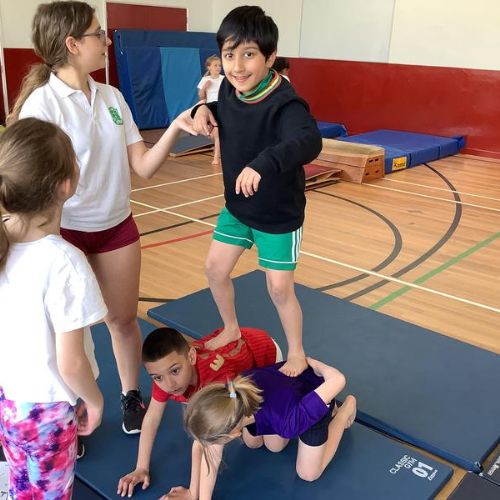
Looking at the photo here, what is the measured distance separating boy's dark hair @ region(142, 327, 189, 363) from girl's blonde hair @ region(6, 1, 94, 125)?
85cm

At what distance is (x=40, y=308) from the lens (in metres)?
1.33

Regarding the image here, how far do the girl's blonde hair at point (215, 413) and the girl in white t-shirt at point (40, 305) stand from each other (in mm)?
306

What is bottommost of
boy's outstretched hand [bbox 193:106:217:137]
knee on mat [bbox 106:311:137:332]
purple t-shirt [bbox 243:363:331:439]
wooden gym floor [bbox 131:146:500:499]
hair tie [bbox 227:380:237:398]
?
wooden gym floor [bbox 131:146:500:499]

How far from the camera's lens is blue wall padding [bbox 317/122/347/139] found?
353 inches

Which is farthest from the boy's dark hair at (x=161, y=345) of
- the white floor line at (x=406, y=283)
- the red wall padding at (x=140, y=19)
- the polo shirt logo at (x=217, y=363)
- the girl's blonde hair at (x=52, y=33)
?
the red wall padding at (x=140, y=19)

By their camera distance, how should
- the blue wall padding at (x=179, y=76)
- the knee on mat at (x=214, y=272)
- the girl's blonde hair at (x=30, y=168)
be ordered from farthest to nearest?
the blue wall padding at (x=179, y=76), the knee on mat at (x=214, y=272), the girl's blonde hair at (x=30, y=168)

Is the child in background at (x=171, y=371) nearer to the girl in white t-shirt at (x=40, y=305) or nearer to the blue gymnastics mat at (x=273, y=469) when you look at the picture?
the blue gymnastics mat at (x=273, y=469)

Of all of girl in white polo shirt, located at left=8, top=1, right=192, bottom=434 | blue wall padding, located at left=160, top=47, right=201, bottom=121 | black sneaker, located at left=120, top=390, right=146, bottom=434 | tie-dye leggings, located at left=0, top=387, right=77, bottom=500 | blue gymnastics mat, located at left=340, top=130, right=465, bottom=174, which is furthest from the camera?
blue wall padding, located at left=160, top=47, right=201, bottom=121

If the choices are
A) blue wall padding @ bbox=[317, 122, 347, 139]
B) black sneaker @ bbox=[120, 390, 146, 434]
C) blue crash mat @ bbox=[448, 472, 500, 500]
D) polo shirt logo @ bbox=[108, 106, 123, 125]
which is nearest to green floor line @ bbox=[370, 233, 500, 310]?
blue crash mat @ bbox=[448, 472, 500, 500]

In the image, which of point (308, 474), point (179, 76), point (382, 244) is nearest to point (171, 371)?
point (308, 474)

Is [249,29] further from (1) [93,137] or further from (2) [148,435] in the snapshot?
(2) [148,435]

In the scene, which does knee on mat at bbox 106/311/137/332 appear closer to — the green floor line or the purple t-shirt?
the purple t-shirt

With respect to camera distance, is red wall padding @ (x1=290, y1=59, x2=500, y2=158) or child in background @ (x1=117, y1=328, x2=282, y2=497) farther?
red wall padding @ (x1=290, y1=59, x2=500, y2=158)

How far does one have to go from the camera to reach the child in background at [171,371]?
6.19 feet
